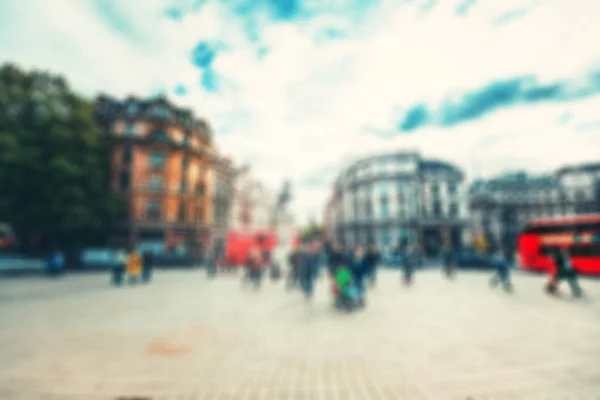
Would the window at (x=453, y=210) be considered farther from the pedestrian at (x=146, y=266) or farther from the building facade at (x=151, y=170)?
the pedestrian at (x=146, y=266)

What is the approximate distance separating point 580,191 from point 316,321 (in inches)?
1060

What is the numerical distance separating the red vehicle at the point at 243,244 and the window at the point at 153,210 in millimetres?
10262

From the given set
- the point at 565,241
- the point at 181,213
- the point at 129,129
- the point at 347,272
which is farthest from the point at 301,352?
the point at 129,129

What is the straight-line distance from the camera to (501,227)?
49.6 meters

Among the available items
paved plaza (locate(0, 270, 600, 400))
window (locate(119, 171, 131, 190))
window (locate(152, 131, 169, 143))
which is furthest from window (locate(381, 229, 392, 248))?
paved plaza (locate(0, 270, 600, 400))

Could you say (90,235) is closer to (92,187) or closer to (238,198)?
(92,187)

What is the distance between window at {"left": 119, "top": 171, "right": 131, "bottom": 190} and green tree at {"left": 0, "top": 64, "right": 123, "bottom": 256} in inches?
289

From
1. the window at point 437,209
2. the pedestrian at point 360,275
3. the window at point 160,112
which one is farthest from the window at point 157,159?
the window at point 437,209

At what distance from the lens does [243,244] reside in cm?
2502

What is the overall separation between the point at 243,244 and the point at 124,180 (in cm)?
1583

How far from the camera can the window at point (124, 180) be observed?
30.8 metres

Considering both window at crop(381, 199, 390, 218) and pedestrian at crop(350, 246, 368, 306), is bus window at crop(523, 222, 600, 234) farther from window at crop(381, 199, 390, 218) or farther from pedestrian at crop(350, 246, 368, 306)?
window at crop(381, 199, 390, 218)

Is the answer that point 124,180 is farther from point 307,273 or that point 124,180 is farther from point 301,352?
point 301,352

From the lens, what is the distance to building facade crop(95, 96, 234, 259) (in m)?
30.6
